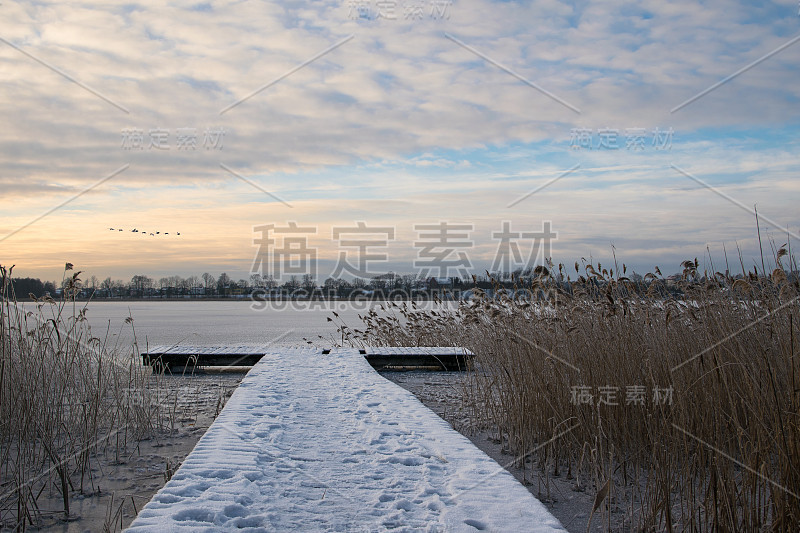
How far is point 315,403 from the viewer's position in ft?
17.1

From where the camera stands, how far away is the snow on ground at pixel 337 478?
2529 millimetres

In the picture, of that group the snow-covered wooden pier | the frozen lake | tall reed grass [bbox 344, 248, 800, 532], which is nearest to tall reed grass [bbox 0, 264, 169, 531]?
the frozen lake

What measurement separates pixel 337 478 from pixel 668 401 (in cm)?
224

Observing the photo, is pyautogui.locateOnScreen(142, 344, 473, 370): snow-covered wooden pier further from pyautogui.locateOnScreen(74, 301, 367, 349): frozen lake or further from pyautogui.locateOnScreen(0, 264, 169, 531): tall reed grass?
pyautogui.locateOnScreen(0, 264, 169, 531): tall reed grass

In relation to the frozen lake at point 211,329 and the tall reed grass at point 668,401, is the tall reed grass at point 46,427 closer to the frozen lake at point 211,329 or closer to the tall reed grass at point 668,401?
the frozen lake at point 211,329

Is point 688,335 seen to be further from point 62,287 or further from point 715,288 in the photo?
point 62,287

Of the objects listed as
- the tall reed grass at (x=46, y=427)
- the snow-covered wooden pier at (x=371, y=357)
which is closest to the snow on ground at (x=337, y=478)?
the tall reed grass at (x=46, y=427)

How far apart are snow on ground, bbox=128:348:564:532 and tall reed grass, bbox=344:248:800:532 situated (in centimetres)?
63

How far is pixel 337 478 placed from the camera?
10.5 feet

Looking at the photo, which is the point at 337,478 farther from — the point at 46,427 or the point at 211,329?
the point at 211,329

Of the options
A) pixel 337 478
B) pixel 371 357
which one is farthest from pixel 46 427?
pixel 371 357

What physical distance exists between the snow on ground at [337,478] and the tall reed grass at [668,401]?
0.63 meters

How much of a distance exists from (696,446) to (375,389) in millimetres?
3241

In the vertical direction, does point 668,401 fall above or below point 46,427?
above
